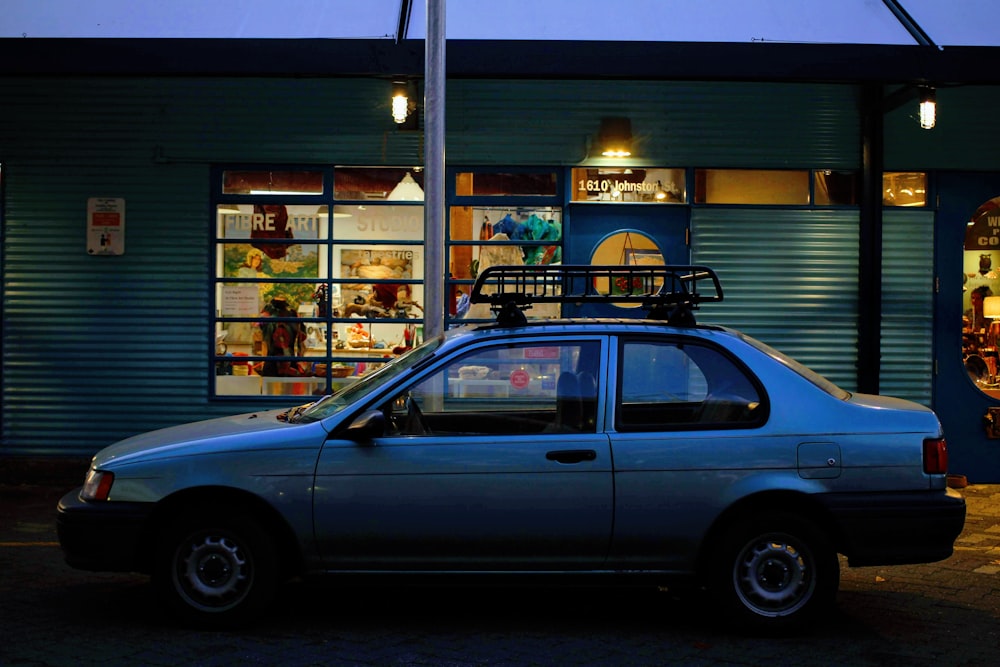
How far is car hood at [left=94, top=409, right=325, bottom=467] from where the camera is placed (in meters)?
5.68

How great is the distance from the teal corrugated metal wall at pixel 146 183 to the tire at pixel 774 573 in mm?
5901

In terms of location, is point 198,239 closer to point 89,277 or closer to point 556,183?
point 89,277

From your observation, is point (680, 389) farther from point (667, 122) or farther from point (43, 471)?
point (43, 471)

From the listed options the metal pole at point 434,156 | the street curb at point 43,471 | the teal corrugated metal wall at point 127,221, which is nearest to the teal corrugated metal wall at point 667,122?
the teal corrugated metal wall at point 127,221

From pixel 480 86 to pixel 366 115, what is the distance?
3.75 feet

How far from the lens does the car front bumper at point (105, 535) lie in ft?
18.5

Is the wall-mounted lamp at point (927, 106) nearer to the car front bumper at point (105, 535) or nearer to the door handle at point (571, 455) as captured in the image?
the door handle at point (571, 455)

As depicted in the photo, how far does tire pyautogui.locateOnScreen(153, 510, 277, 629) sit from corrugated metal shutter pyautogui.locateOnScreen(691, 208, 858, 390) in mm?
6353

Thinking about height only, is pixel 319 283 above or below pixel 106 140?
below

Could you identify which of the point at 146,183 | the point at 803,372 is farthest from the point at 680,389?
the point at 146,183

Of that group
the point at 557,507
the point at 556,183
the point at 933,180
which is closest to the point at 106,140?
the point at 556,183

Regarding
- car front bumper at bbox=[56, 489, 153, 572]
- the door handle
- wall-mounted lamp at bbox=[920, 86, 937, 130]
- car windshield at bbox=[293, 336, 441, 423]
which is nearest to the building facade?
wall-mounted lamp at bbox=[920, 86, 937, 130]

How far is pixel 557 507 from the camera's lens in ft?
18.5

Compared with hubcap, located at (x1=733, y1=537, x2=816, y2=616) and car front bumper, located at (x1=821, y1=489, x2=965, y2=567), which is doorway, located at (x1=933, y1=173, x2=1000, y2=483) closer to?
car front bumper, located at (x1=821, y1=489, x2=965, y2=567)
